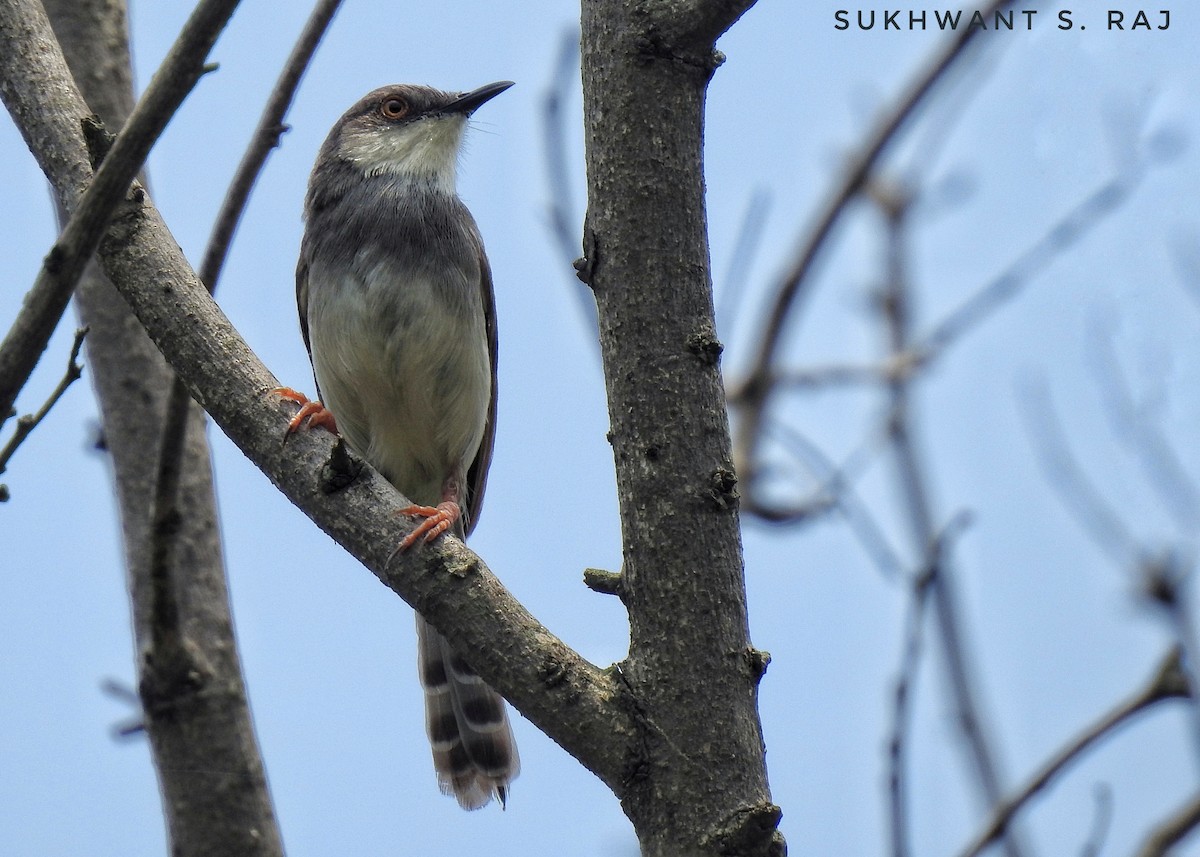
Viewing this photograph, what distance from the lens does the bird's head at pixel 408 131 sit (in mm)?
6309

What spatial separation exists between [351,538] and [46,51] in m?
1.59

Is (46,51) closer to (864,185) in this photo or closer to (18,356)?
(18,356)

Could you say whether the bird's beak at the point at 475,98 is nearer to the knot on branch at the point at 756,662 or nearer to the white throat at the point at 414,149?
the white throat at the point at 414,149

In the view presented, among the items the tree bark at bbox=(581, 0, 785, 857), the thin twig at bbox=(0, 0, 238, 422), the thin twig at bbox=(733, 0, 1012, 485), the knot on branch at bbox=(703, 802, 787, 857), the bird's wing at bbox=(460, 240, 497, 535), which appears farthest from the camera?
the bird's wing at bbox=(460, 240, 497, 535)

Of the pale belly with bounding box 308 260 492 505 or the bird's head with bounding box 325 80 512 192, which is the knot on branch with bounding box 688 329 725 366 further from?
the bird's head with bounding box 325 80 512 192

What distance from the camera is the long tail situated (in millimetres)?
5348

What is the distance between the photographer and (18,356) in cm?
261

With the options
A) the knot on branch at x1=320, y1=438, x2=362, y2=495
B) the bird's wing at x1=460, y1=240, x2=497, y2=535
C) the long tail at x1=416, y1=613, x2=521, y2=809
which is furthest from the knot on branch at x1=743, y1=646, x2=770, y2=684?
the bird's wing at x1=460, y1=240, x2=497, y2=535

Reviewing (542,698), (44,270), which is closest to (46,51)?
(44,270)

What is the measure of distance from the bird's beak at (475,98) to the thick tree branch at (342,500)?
3.29 metres

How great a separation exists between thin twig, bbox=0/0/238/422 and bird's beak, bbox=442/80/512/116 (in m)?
4.13

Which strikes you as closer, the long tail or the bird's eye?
the long tail

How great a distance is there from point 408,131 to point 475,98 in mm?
405

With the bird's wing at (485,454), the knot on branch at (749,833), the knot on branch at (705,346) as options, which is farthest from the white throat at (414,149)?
the knot on branch at (749,833)
